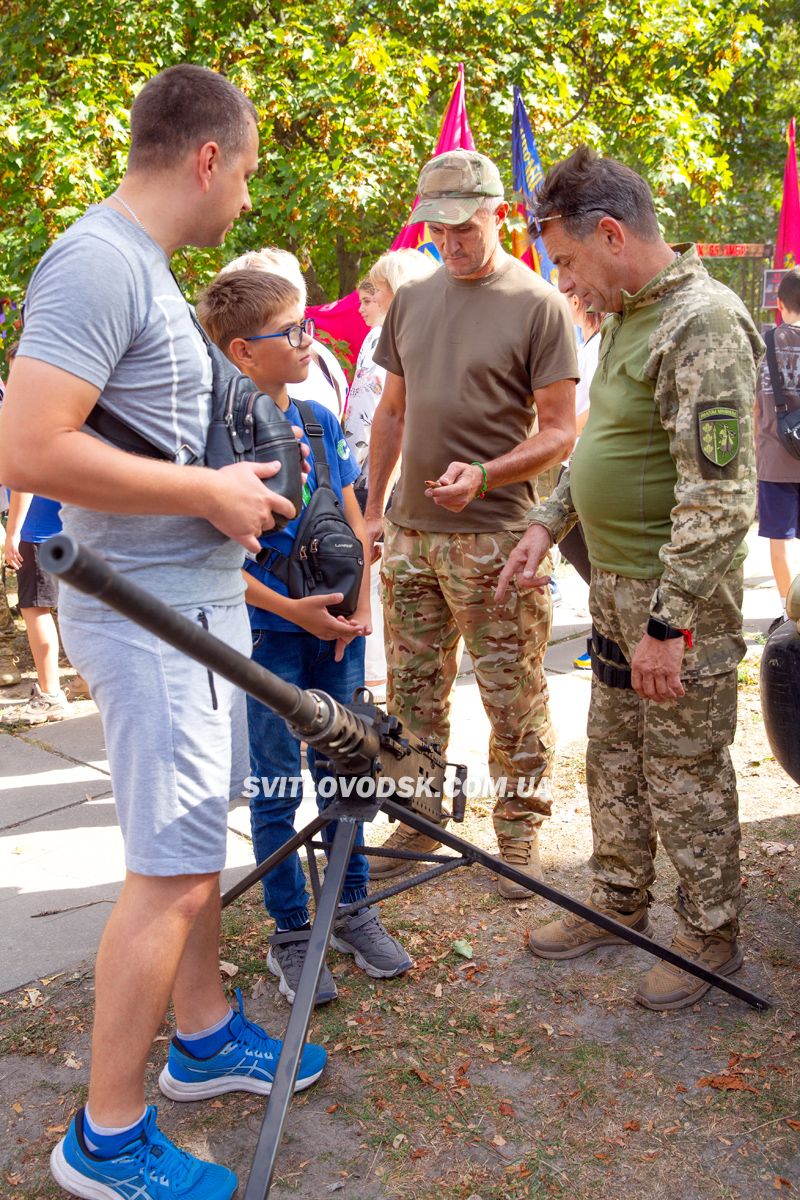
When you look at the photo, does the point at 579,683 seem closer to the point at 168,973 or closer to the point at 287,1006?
the point at 287,1006

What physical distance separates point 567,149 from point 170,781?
929 centimetres

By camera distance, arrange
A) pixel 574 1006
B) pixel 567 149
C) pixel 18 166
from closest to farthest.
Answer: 1. pixel 574 1006
2. pixel 18 166
3. pixel 567 149

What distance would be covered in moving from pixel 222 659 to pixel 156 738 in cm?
42

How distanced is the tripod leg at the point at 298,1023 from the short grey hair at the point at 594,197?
60.4 inches

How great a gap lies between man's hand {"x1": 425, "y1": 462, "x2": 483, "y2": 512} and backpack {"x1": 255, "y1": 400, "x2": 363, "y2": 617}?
0.48 m

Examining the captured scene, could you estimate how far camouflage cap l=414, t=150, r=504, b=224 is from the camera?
128 inches

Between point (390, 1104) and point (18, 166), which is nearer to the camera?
point (390, 1104)

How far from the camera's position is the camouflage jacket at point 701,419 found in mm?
2479

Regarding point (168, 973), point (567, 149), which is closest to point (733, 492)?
point (168, 973)

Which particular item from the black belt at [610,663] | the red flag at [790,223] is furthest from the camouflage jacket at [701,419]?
the red flag at [790,223]

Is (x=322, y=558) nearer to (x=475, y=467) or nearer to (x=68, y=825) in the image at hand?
(x=475, y=467)

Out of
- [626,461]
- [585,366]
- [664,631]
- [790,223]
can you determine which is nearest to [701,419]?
[626,461]

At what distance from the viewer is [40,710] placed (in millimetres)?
5371

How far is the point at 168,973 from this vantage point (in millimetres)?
2039
